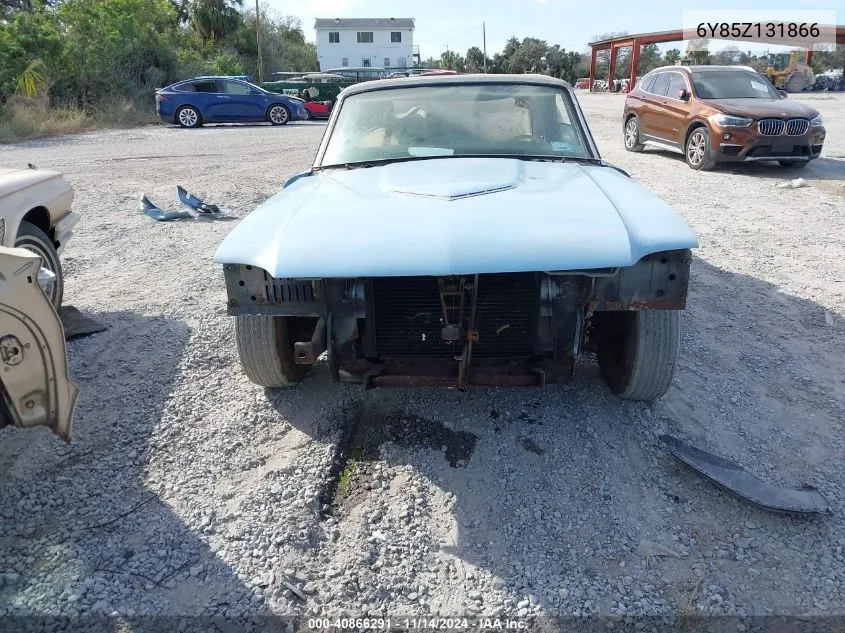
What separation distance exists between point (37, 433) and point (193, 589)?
151 centimetres

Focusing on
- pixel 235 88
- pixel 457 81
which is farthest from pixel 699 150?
pixel 235 88

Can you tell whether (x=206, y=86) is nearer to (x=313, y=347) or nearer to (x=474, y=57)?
(x=313, y=347)

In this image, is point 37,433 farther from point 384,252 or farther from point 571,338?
point 571,338

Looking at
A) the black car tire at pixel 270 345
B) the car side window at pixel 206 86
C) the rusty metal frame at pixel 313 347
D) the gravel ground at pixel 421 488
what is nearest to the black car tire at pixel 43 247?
the gravel ground at pixel 421 488

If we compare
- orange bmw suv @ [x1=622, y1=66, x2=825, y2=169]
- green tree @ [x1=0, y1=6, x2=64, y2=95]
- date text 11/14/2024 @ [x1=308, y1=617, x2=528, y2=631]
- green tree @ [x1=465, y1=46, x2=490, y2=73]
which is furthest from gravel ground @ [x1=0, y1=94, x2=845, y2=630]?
green tree @ [x1=465, y1=46, x2=490, y2=73]

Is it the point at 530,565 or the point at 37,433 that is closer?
the point at 530,565

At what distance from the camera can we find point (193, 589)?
7.11 feet

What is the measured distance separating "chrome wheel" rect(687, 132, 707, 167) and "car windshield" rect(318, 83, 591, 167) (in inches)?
275

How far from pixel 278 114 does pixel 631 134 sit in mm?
11387

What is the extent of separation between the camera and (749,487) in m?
2.59

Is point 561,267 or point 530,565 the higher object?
point 561,267

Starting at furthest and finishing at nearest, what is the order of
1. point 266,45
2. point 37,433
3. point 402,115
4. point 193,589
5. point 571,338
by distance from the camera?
point 266,45 → point 402,115 → point 37,433 → point 571,338 → point 193,589

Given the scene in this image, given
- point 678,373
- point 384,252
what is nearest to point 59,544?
point 384,252

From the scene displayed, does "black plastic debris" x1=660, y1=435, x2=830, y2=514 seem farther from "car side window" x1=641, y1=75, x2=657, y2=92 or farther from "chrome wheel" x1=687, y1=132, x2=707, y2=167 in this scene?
"car side window" x1=641, y1=75, x2=657, y2=92
